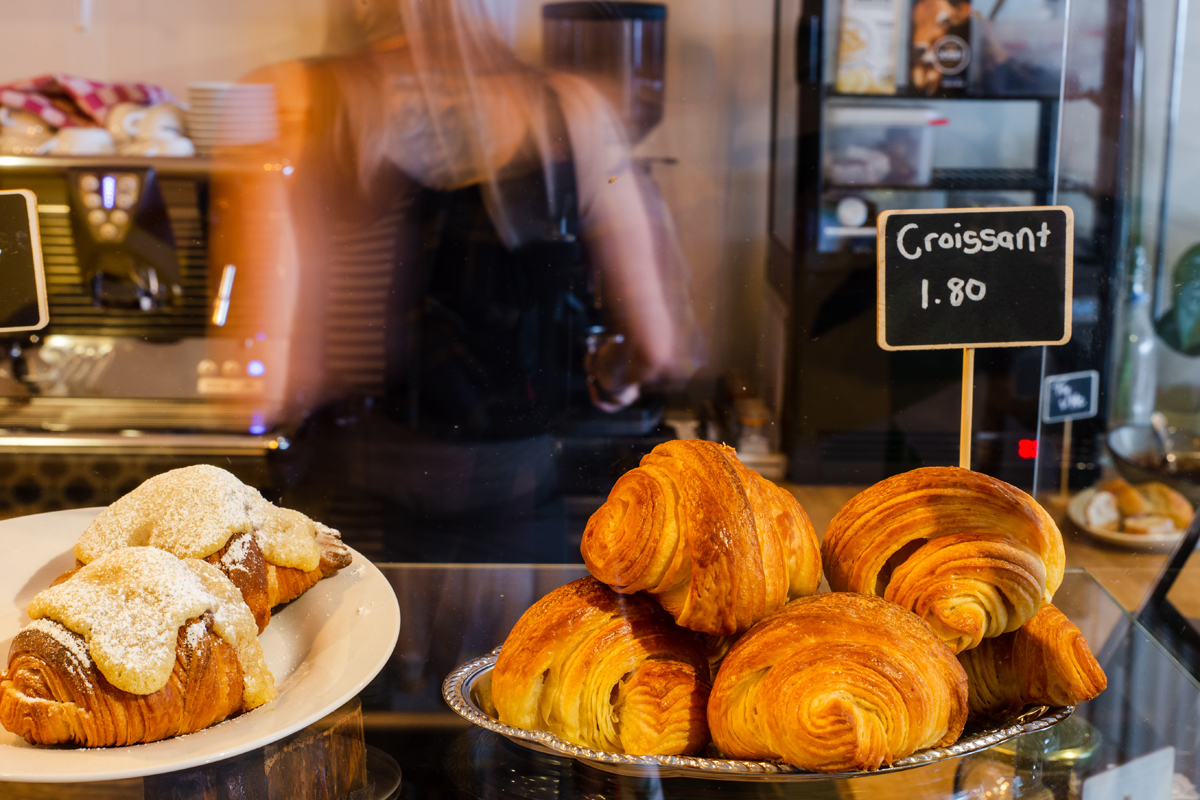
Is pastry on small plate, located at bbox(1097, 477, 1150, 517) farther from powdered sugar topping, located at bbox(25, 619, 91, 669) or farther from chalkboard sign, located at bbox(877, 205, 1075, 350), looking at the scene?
powdered sugar topping, located at bbox(25, 619, 91, 669)

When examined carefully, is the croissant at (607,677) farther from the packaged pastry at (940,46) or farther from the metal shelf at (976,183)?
the packaged pastry at (940,46)

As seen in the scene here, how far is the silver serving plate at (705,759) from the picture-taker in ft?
1.84

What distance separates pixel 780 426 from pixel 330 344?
812mm

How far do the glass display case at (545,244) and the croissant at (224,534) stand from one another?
0.46 m

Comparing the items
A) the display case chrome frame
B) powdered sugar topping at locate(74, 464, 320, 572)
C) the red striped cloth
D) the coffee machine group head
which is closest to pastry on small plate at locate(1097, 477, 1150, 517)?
the display case chrome frame

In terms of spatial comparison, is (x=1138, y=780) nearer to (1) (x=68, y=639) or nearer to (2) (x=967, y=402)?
(2) (x=967, y=402)

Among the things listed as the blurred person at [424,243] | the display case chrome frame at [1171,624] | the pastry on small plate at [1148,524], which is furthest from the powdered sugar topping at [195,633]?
the pastry on small plate at [1148,524]

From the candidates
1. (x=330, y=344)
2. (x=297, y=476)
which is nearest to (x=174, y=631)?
(x=297, y=476)

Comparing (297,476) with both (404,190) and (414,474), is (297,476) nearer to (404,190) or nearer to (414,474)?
(414,474)

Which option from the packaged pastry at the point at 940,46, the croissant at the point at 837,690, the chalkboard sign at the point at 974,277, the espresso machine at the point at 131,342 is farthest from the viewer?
the packaged pastry at the point at 940,46

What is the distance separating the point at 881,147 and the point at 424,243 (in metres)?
1.00

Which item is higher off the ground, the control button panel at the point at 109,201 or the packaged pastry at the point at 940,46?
the packaged pastry at the point at 940,46

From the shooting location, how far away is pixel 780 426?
1.58m

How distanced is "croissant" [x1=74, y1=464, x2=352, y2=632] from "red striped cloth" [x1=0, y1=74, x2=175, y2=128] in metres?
1.21
